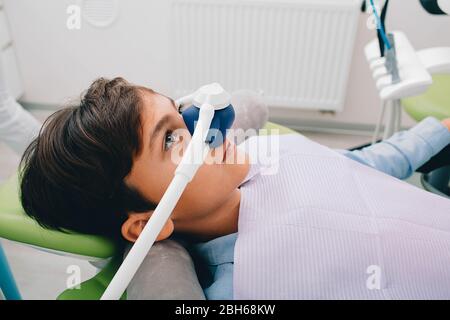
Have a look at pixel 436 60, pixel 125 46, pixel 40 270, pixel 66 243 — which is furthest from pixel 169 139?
pixel 125 46

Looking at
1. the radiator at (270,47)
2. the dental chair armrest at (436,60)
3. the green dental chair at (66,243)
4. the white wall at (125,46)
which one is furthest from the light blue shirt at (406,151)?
the white wall at (125,46)

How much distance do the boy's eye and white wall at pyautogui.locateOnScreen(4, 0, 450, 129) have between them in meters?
1.48

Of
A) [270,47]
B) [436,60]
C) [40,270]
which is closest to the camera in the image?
[436,60]

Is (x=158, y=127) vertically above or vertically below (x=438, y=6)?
below

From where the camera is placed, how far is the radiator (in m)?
2.00

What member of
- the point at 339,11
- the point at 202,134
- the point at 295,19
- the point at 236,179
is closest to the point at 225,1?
the point at 295,19

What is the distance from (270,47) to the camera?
A: 2.09 meters

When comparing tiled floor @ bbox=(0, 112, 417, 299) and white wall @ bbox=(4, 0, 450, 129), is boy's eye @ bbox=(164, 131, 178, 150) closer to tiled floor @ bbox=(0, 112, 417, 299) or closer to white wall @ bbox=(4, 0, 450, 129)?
tiled floor @ bbox=(0, 112, 417, 299)

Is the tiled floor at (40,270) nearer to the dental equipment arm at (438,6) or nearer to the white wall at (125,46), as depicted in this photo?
the dental equipment arm at (438,6)

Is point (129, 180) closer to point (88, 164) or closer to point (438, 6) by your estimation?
point (88, 164)

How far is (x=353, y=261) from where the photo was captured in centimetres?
78

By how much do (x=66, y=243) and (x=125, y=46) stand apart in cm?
161

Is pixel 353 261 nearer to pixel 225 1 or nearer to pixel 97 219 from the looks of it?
pixel 97 219
